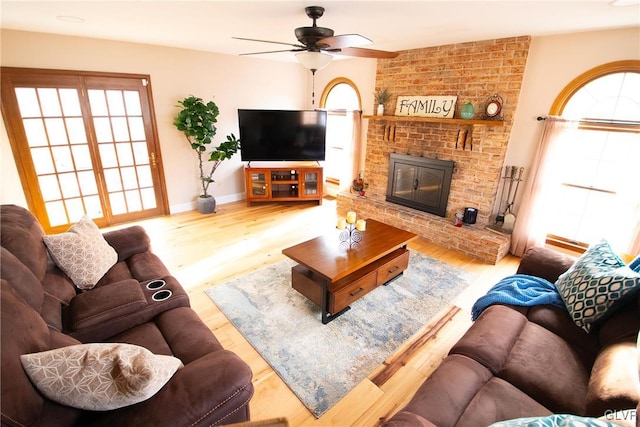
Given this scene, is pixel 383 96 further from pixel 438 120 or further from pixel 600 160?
pixel 600 160

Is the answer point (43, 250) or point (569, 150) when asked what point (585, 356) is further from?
point (43, 250)

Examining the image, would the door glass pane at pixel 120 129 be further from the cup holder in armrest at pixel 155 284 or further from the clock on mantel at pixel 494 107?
the clock on mantel at pixel 494 107

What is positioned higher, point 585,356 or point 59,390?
point 59,390

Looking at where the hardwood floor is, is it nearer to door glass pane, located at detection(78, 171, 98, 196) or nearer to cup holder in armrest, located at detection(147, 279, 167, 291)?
cup holder in armrest, located at detection(147, 279, 167, 291)

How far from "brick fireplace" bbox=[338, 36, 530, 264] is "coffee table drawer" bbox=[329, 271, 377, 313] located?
175 centimetres

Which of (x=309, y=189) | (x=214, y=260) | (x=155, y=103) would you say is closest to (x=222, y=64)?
(x=155, y=103)

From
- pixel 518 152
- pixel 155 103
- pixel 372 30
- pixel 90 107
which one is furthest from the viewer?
pixel 155 103

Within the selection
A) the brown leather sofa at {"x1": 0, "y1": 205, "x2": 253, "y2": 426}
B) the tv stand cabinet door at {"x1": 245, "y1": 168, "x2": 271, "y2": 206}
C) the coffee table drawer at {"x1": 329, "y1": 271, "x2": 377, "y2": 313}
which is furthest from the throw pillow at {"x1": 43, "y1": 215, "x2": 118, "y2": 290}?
the tv stand cabinet door at {"x1": 245, "y1": 168, "x2": 271, "y2": 206}

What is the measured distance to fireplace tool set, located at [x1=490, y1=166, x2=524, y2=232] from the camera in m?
3.64

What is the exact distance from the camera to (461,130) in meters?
3.86

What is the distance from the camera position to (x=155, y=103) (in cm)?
437

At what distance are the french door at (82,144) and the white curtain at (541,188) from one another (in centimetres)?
505

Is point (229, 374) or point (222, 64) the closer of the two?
→ point (229, 374)

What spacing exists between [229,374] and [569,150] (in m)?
3.86
